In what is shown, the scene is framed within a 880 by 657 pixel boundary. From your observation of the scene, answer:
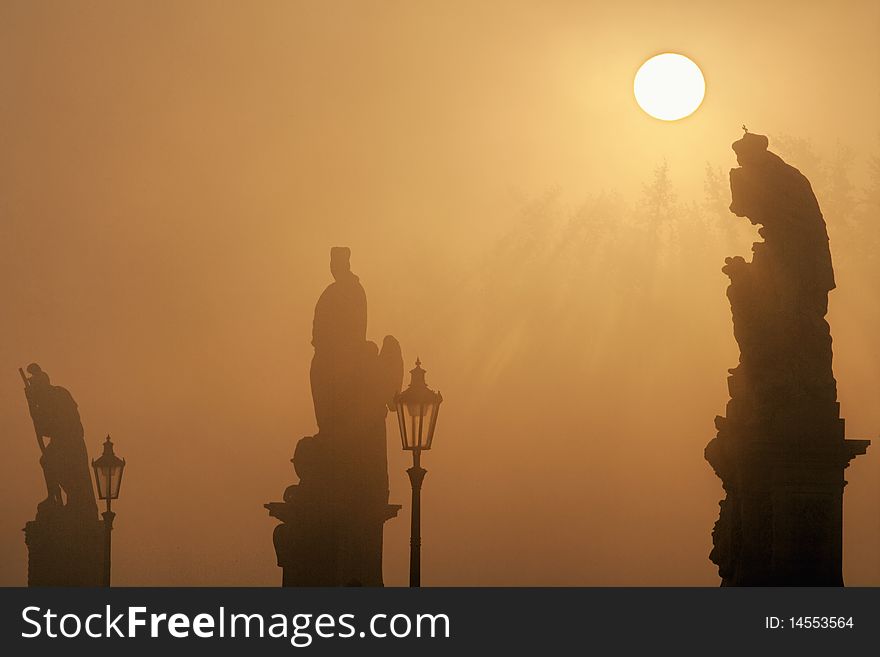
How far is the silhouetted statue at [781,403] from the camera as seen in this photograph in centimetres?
1925

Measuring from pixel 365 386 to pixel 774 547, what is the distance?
8718 mm

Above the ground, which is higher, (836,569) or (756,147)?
(756,147)

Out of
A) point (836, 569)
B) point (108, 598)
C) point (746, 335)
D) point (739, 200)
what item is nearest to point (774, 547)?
point (836, 569)

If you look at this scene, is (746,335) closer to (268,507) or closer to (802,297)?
(802,297)

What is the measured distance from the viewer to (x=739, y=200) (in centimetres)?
2045

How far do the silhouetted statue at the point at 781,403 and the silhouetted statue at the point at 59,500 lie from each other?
17.5 metres

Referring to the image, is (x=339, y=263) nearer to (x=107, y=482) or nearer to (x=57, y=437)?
(x=107, y=482)

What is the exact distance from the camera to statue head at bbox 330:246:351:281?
88.4 feet

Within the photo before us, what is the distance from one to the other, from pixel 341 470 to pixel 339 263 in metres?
3.63

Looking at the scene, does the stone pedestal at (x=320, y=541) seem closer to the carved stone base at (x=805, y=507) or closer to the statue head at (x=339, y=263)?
the statue head at (x=339, y=263)

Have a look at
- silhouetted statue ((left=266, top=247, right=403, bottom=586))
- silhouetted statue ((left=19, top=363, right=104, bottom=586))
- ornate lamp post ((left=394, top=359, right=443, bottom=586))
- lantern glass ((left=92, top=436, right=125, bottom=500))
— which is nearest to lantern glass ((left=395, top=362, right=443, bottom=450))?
ornate lamp post ((left=394, top=359, right=443, bottom=586))

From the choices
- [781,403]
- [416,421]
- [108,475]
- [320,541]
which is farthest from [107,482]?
[781,403]

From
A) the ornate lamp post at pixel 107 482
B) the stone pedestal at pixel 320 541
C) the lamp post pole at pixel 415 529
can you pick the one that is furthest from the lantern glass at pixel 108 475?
the lamp post pole at pixel 415 529

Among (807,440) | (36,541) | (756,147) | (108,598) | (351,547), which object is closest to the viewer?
(108,598)
